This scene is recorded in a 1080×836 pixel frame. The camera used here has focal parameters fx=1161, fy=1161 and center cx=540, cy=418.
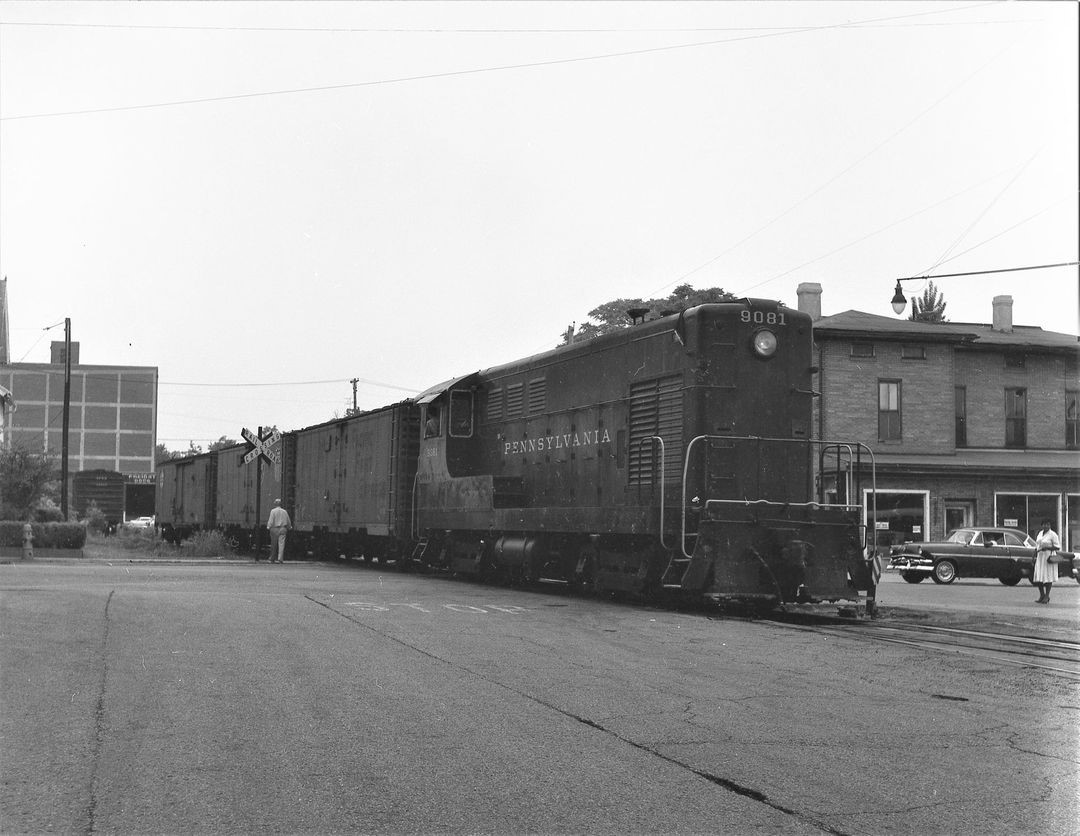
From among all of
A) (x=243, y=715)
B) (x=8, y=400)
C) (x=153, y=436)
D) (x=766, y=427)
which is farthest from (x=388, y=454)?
(x=153, y=436)

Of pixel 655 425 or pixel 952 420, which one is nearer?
pixel 655 425

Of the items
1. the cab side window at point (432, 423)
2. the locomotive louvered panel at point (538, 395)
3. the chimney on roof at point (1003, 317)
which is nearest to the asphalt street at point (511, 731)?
the locomotive louvered panel at point (538, 395)

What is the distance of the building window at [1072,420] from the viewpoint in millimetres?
39031

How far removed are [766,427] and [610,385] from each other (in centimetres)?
259

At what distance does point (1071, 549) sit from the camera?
38.2 meters

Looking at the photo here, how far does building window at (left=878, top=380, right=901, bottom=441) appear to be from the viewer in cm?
3697

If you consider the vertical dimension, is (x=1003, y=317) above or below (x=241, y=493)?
above

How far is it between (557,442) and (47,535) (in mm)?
18719

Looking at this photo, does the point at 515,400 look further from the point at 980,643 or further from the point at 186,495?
the point at 186,495

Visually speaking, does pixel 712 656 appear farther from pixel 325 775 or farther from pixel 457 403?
pixel 457 403

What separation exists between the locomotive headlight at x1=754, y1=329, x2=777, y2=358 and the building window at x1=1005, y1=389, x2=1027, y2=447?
26333mm

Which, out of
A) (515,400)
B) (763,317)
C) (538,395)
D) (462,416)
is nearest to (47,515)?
(462,416)

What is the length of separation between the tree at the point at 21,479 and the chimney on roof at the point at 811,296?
87.0ft

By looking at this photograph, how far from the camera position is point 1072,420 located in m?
39.3
